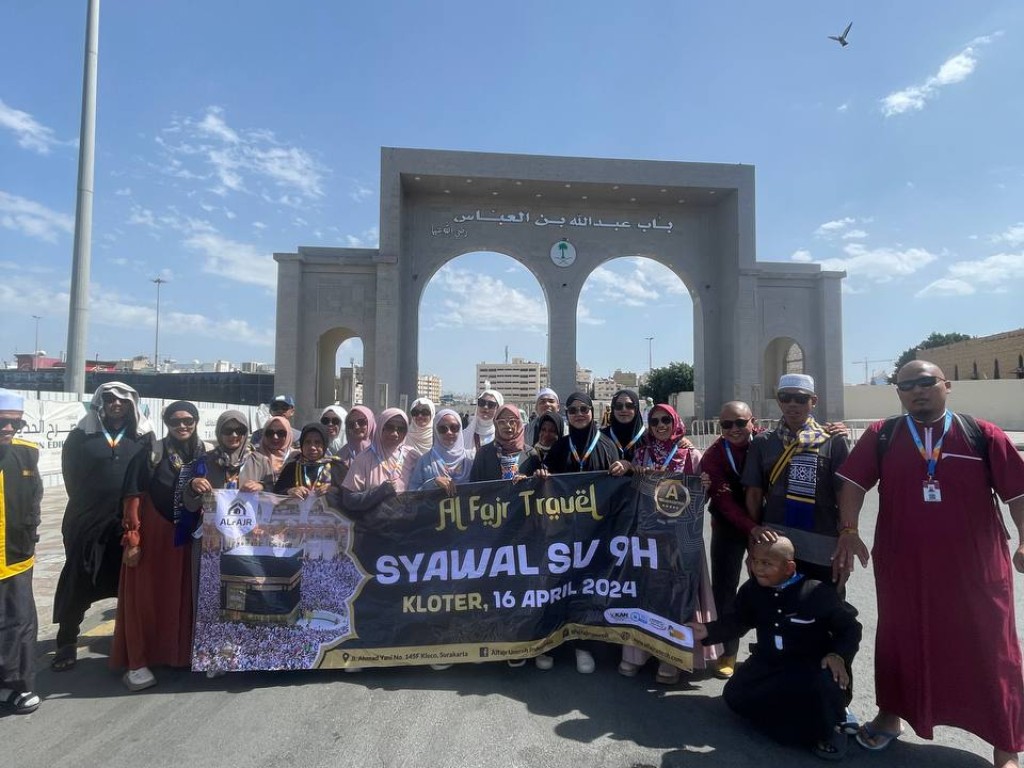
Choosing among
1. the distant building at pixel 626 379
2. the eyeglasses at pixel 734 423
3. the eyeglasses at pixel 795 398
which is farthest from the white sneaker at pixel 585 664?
the distant building at pixel 626 379

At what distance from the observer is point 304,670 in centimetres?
330

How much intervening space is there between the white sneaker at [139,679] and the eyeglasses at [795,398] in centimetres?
370

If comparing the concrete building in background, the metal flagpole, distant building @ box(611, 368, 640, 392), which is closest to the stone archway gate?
the metal flagpole

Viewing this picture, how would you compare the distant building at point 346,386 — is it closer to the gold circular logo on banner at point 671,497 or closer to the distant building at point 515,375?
the gold circular logo on banner at point 671,497

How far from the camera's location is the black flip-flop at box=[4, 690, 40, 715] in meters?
2.86

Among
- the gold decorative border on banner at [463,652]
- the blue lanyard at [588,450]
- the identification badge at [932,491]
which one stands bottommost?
the gold decorative border on banner at [463,652]

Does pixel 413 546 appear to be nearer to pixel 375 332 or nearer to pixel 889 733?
pixel 889 733

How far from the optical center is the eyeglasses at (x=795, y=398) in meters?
3.09

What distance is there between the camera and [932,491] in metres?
2.59

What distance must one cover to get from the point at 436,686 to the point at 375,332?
63.4 feet

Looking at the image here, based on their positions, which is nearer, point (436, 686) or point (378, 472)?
point (436, 686)

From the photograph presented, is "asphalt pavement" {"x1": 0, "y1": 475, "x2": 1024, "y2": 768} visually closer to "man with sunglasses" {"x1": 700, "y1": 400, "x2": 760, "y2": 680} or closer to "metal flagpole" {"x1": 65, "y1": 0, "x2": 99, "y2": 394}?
"man with sunglasses" {"x1": 700, "y1": 400, "x2": 760, "y2": 680}

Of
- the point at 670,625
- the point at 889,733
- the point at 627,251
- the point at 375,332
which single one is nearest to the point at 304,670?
the point at 670,625

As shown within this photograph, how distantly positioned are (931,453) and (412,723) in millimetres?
2676
